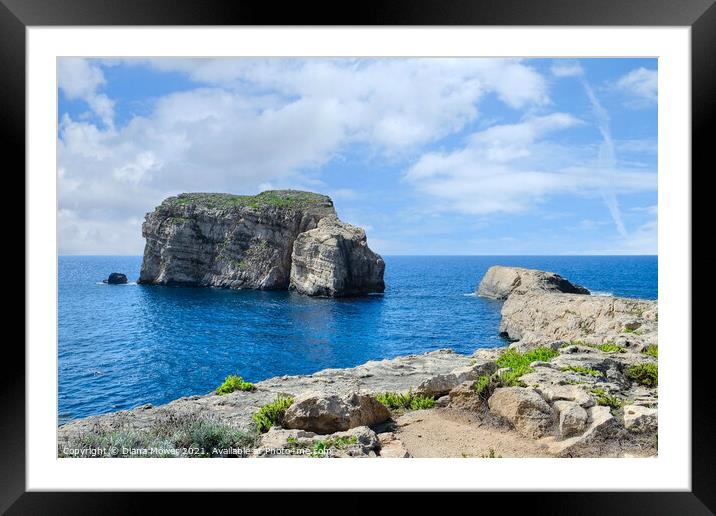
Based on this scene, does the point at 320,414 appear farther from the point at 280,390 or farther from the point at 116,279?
the point at 116,279

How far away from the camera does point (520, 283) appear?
21125 millimetres

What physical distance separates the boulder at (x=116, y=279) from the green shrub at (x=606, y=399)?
32106 mm

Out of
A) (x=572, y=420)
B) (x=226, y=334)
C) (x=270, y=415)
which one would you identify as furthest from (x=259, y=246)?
(x=572, y=420)

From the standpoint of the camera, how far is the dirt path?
4.77m

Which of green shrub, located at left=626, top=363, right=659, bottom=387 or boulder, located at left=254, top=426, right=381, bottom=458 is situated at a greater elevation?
green shrub, located at left=626, top=363, right=659, bottom=387

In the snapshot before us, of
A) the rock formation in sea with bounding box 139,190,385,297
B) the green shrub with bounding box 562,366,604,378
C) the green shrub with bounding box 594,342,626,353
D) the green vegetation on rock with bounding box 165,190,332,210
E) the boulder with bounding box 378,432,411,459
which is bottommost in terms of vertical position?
the boulder with bounding box 378,432,411,459

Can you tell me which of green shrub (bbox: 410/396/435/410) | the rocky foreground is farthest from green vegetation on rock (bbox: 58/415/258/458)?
green shrub (bbox: 410/396/435/410)

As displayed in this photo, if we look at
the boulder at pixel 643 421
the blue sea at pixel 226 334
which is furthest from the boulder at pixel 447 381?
the blue sea at pixel 226 334

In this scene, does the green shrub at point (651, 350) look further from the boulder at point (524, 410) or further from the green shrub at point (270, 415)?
the green shrub at point (270, 415)

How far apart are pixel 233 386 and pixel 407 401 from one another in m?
2.42

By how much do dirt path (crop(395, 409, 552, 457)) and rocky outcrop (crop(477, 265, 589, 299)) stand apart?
47.0 ft

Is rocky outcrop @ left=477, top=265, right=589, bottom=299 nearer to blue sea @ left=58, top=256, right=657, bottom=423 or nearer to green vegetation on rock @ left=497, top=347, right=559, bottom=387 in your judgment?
blue sea @ left=58, top=256, right=657, bottom=423

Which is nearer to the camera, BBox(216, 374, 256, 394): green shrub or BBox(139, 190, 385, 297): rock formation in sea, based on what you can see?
BBox(216, 374, 256, 394): green shrub

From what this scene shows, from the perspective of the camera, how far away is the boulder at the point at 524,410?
4.90 metres
